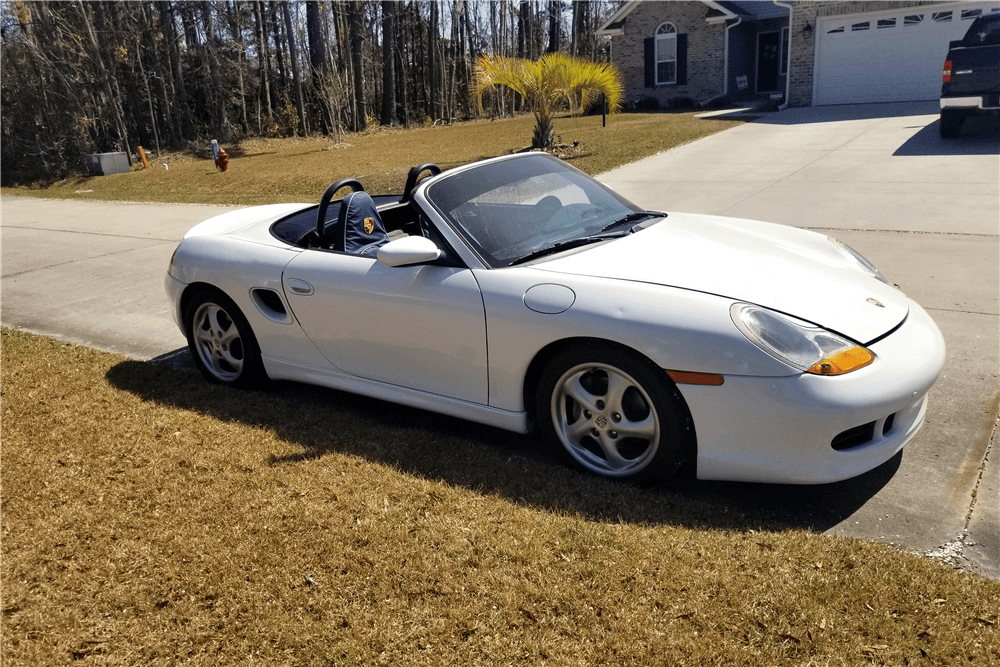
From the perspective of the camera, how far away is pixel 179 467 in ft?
13.0

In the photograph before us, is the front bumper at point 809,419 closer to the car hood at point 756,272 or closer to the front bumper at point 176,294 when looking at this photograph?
the car hood at point 756,272

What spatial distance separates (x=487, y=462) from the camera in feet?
12.6

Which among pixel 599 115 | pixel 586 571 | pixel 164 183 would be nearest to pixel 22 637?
pixel 586 571

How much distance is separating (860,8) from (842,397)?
72.4ft

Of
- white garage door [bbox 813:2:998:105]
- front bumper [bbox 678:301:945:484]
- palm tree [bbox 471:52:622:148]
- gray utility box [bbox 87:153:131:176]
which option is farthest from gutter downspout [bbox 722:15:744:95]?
front bumper [bbox 678:301:945:484]

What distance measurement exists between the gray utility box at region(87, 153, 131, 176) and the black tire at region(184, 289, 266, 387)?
80.0 ft

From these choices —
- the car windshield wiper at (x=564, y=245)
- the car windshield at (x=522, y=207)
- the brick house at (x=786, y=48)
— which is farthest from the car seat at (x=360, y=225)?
the brick house at (x=786, y=48)

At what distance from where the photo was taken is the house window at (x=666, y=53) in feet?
92.6

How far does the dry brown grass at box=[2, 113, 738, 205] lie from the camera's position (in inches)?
662

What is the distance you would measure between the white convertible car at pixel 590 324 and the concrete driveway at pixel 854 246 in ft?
0.98

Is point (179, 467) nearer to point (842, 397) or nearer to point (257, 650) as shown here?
point (257, 650)

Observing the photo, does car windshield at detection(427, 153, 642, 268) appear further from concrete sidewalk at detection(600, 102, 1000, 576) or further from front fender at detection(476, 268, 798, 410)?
concrete sidewalk at detection(600, 102, 1000, 576)

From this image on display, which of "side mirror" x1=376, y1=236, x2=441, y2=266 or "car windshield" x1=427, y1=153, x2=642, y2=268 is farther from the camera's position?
"car windshield" x1=427, y1=153, x2=642, y2=268

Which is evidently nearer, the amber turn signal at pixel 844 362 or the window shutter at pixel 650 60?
the amber turn signal at pixel 844 362
